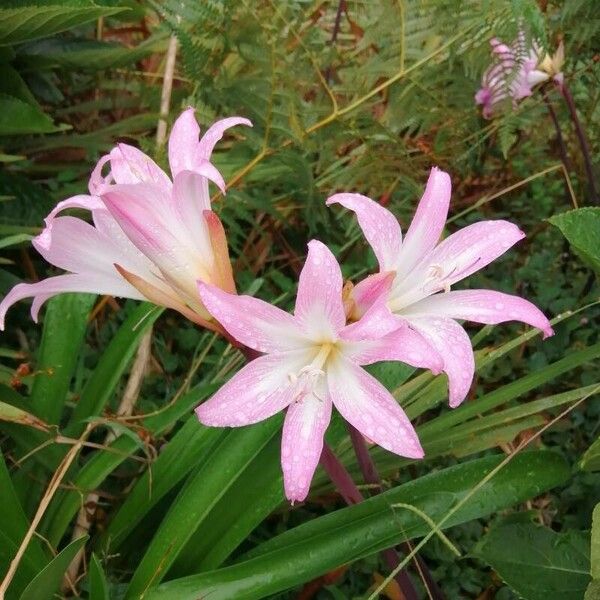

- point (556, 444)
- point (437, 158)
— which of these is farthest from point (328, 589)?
point (437, 158)

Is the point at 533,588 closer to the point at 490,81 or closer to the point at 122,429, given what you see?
the point at 122,429

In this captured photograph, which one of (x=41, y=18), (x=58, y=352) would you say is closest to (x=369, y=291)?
(x=58, y=352)

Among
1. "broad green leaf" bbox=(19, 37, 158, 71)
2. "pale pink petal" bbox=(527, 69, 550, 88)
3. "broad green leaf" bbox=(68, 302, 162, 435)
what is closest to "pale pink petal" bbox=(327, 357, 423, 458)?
"broad green leaf" bbox=(68, 302, 162, 435)

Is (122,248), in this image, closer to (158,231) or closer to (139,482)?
(158,231)

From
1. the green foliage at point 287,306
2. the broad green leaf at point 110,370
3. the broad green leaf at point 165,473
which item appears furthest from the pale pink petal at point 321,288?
the broad green leaf at point 110,370

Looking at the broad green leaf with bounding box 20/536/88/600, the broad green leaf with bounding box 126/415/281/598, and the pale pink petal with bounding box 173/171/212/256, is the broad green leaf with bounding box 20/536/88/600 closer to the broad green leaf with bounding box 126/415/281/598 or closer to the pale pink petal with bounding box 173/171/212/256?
the broad green leaf with bounding box 126/415/281/598
